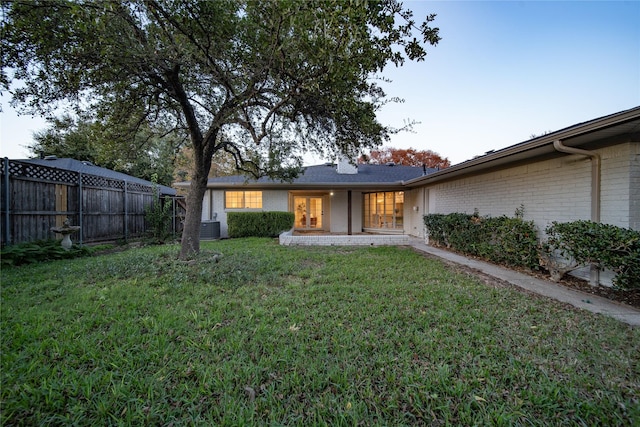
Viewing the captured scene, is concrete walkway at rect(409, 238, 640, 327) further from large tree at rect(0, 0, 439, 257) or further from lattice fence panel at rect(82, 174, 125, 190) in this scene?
lattice fence panel at rect(82, 174, 125, 190)

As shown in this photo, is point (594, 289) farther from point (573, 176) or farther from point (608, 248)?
point (573, 176)

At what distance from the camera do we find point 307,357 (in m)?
2.20

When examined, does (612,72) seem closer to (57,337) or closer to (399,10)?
(399,10)

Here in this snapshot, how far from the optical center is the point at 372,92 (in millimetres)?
5316

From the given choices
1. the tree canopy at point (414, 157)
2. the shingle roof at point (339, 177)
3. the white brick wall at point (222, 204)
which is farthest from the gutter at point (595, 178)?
the tree canopy at point (414, 157)

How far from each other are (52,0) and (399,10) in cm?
472

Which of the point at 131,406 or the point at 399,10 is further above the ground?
the point at 399,10

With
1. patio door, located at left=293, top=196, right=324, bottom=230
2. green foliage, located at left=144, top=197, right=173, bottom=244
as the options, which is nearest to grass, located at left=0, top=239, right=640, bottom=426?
green foliage, located at left=144, top=197, right=173, bottom=244

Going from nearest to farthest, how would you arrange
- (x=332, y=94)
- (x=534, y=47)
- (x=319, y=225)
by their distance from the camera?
(x=332, y=94) < (x=534, y=47) < (x=319, y=225)

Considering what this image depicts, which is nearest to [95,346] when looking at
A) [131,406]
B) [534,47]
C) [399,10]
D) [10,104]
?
[131,406]

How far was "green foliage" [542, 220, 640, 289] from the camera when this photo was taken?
3434 mm

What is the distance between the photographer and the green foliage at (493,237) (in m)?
5.34

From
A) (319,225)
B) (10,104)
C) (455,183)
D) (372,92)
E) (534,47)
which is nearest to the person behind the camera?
(10,104)

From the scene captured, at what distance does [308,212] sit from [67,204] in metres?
10.3
